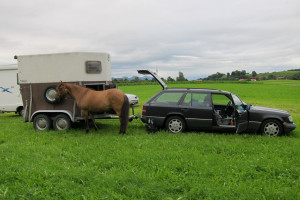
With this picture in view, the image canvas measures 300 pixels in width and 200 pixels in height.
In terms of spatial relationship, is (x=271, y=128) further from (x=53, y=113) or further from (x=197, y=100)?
(x=53, y=113)

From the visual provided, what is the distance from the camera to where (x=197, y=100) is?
7285 millimetres

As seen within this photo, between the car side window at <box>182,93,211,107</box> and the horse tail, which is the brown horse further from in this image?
the car side window at <box>182,93,211,107</box>

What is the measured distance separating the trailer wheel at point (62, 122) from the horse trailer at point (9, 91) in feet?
18.7

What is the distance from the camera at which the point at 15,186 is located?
354 centimetres

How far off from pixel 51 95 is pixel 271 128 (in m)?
7.79

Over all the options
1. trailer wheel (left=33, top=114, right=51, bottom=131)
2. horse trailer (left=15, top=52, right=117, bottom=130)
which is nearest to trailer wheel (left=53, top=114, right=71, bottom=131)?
horse trailer (left=15, top=52, right=117, bottom=130)

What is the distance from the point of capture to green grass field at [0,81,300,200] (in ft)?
11.0

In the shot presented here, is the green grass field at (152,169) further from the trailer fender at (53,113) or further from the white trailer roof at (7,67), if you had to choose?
the white trailer roof at (7,67)

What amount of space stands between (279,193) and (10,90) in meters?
13.6

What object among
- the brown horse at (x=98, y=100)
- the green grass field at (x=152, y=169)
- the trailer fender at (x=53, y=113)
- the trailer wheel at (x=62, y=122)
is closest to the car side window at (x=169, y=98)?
the brown horse at (x=98, y=100)

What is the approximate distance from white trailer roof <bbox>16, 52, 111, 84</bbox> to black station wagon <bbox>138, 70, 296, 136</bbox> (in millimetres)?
2730

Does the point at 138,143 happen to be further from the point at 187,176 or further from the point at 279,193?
the point at 279,193

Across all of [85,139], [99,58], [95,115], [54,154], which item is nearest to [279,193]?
[54,154]

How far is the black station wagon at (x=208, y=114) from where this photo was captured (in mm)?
6715
